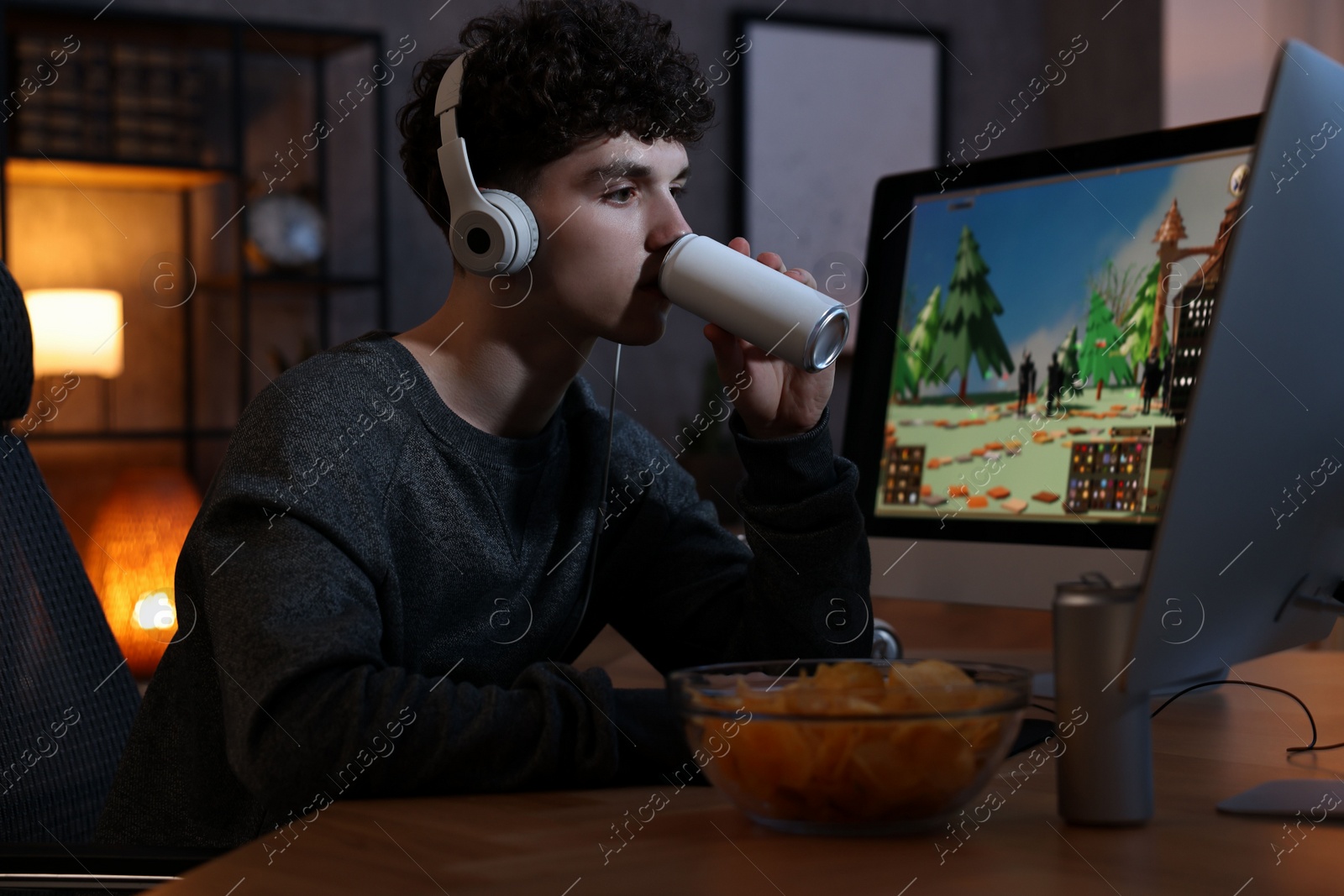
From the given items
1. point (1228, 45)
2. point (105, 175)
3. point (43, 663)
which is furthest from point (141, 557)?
point (1228, 45)

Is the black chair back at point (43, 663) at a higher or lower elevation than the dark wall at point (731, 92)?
lower

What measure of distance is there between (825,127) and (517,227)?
286 centimetres

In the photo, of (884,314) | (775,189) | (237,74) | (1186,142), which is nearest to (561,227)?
(884,314)

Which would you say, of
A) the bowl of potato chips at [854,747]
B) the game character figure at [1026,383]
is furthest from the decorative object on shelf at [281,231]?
the bowl of potato chips at [854,747]

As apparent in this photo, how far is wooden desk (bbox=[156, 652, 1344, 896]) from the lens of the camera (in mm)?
557

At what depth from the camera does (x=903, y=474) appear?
130cm

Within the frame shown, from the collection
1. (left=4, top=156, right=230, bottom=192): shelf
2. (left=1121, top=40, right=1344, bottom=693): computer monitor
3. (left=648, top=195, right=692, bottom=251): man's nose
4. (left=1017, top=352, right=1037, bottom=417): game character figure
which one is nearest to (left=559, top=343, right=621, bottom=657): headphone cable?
(left=648, top=195, right=692, bottom=251): man's nose

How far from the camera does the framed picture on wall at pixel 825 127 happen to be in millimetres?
3648

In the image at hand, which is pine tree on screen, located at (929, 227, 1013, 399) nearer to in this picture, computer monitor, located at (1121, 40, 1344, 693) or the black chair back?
computer monitor, located at (1121, 40, 1344, 693)

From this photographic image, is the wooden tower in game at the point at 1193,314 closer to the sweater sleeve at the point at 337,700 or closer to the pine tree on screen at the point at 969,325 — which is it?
the pine tree on screen at the point at 969,325

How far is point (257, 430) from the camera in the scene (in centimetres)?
93

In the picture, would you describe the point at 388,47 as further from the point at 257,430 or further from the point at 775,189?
the point at 257,430

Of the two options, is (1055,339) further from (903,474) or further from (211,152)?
(211,152)

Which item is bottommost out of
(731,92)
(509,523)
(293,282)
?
(509,523)
